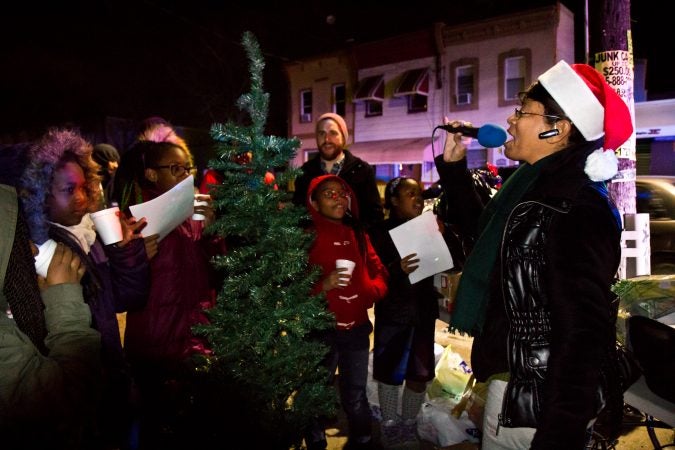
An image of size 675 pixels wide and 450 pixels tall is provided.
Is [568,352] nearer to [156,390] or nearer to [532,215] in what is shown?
[532,215]

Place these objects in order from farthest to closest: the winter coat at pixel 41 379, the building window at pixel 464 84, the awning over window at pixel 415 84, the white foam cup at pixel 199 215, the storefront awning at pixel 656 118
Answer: the awning over window at pixel 415 84
the building window at pixel 464 84
the storefront awning at pixel 656 118
the white foam cup at pixel 199 215
the winter coat at pixel 41 379

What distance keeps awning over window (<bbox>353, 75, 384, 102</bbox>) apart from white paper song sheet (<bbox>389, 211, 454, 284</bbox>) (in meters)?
19.0

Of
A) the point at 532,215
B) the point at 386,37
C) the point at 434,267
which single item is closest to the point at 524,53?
the point at 386,37

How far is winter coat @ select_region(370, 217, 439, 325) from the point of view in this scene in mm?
3666

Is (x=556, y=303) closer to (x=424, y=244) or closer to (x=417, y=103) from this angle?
(x=424, y=244)

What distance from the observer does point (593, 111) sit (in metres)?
1.88

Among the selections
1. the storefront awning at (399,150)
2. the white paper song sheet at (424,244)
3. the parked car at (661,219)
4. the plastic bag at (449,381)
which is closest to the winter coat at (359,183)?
the white paper song sheet at (424,244)

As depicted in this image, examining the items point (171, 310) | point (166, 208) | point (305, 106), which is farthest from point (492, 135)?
point (305, 106)

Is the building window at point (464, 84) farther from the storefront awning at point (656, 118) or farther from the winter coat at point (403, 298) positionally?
the winter coat at point (403, 298)

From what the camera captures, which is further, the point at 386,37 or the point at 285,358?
the point at 386,37

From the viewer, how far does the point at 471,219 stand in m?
2.76

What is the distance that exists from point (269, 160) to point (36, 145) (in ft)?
3.35

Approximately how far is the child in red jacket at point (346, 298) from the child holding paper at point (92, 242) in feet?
4.22

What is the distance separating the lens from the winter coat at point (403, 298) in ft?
12.0
